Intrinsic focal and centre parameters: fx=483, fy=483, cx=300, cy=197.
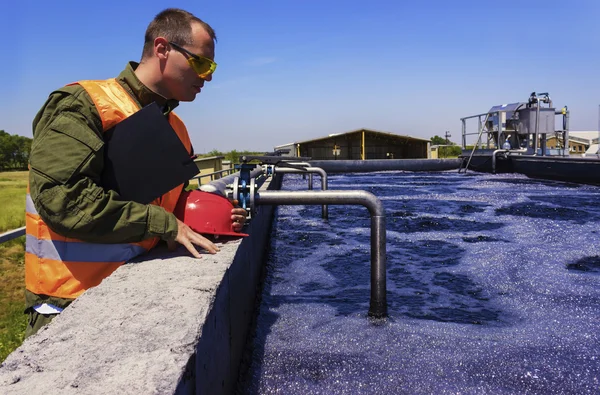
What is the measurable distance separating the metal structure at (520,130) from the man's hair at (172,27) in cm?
1710

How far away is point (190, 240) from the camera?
2.24 m

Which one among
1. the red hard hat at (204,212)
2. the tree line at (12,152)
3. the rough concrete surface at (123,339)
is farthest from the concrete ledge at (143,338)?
the tree line at (12,152)

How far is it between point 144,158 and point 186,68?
0.46 meters

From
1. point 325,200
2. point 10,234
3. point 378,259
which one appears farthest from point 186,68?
point 10,234

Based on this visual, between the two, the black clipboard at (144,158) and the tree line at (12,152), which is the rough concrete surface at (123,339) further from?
the tree line at (12,152)

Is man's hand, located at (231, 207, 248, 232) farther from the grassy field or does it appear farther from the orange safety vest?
the grassy field

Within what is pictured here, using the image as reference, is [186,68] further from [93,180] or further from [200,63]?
[93,180]

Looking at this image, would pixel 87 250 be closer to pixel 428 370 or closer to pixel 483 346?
pixel 428 370

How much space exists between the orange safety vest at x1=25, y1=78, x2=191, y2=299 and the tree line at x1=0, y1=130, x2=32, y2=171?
203 ft

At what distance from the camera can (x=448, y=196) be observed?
39.1 feet

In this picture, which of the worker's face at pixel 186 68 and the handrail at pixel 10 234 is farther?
the handrail at pixel 10 234

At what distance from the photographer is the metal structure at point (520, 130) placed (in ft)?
57.9

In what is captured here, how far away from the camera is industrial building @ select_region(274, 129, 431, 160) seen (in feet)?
108

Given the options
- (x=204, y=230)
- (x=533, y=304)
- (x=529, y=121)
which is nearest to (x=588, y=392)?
(x=533, y=304)
